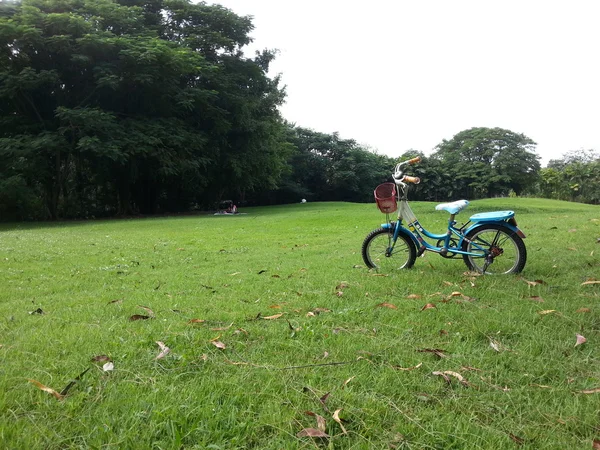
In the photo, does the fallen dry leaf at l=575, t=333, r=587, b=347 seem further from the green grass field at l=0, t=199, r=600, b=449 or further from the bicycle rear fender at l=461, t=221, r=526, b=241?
the bicycle rear fender at l=461, t=221, r=526, b=241

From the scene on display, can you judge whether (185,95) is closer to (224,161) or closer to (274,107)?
(224,161)

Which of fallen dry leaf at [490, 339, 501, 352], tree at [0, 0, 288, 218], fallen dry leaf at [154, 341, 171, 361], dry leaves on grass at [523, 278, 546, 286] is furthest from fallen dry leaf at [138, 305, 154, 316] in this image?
tree at [0, 0, 288, 218]

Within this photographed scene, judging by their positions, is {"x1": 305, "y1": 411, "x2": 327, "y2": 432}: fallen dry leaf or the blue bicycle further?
the blue bicycle

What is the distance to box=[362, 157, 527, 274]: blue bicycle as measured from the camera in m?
4.94

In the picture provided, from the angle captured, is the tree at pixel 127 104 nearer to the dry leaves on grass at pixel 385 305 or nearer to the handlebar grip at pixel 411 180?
the handlebar grip at pixel 411 180

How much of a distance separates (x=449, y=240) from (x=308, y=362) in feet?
10.8

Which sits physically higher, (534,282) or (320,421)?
(534,282)

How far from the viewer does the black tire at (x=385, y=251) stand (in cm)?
557

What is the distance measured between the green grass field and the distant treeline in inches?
648

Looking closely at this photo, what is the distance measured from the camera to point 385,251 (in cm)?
577

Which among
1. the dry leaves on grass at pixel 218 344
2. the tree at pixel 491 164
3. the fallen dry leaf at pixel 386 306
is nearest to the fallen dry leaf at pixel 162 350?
the dry leaves on grass at pixel 218 344

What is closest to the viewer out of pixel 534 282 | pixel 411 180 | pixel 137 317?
pixel 137 317

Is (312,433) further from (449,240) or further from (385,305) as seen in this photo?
(449,240)

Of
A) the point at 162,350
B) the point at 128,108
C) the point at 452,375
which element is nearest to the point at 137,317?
the point at 162,350
